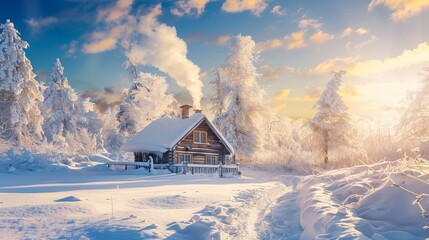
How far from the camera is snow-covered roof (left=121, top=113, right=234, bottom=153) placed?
2784cm

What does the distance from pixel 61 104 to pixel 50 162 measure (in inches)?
957

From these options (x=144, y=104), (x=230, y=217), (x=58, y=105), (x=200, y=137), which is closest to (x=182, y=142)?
(x=200, y=137)

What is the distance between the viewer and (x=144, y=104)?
43.8 m

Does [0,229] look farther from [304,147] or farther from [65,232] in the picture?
[304,147]

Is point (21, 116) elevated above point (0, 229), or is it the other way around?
point (21, 116)

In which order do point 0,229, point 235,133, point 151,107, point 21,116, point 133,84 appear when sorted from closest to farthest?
point 0,229 → point 21,116 → point 235,133 → point 151,107 → point 133,84

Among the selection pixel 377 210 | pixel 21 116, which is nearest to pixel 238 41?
pixel 21 116

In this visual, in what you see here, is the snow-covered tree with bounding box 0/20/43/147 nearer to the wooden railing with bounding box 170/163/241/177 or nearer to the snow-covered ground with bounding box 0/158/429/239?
the wooden railing with bounding box 170/163/241/177

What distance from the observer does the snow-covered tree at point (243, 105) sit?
38.9 metres

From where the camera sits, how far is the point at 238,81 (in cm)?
3962

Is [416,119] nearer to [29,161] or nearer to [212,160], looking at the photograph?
[212,160]

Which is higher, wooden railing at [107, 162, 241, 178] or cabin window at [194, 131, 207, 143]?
cabin window at [194, 131, 207, 143]

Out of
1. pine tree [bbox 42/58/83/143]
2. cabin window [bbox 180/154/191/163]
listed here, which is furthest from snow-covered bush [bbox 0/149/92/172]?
pine tree [bbox 42/58/83/143]

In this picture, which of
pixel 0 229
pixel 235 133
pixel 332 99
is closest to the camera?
pixel 0 229
